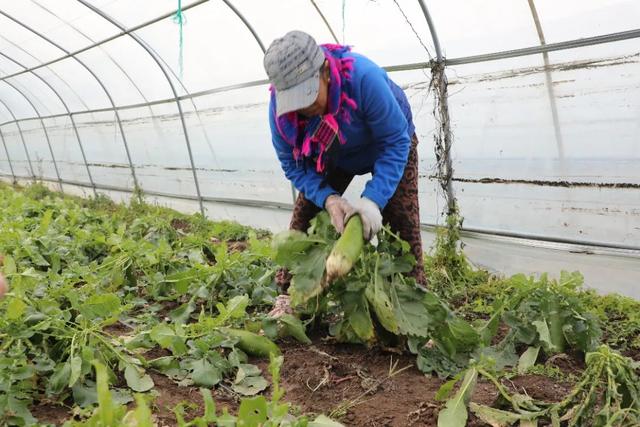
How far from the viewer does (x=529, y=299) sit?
8.87 feet

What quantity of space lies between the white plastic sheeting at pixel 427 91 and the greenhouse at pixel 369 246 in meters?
0.02

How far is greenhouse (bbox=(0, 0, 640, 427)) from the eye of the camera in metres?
2.01

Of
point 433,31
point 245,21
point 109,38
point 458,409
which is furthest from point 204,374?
point 109,38

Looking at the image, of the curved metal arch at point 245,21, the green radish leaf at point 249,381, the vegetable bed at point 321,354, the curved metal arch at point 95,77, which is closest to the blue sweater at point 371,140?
the vegetable bed at point 321,354

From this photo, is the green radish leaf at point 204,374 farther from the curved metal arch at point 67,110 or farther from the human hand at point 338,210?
the curved metal arch at point 67,110

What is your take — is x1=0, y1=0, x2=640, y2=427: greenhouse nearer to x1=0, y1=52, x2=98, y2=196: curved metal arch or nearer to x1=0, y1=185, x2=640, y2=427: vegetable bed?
x1=0, y1=185, x2=640, y2=427: vegetable bed

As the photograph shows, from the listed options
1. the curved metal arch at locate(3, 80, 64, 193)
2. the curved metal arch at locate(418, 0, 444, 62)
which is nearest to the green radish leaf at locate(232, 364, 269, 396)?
the curved metal arch at locate(418, 0, 444, 62)

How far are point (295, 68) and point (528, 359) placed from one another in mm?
1639

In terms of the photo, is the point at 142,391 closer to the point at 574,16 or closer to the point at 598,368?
the point at 598,368

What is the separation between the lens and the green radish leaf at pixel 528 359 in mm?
2373

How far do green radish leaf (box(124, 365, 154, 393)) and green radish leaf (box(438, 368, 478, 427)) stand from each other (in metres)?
1.08

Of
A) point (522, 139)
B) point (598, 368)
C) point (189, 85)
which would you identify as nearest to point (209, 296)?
point (598, 368)

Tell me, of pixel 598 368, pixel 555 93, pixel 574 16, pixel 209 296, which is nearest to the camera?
pixel 598 368

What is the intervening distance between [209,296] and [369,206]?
1.16 m
